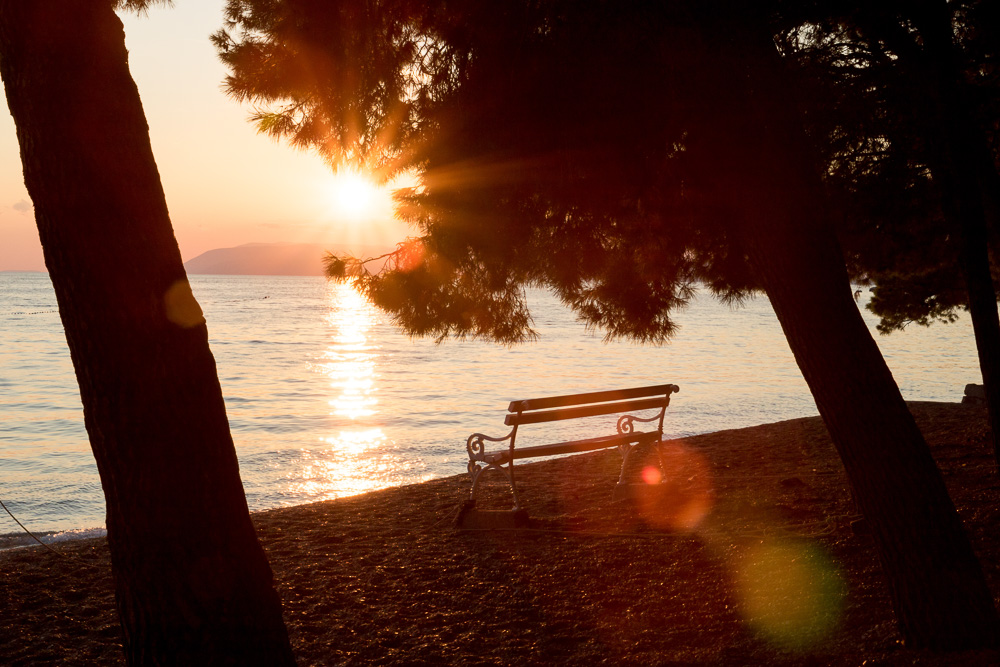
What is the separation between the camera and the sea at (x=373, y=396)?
945 centimetres

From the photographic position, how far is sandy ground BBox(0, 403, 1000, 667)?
12.1 ft

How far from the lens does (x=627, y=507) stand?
256 inches

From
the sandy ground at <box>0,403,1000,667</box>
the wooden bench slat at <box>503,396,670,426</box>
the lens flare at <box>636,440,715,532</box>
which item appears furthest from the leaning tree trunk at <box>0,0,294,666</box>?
the lens flare at <box>636,440,715,532</box>

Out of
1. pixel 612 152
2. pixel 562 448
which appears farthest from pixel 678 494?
pixel 612 152

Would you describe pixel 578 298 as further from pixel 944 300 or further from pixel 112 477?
pixel 944 300

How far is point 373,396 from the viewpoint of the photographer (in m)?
17.8

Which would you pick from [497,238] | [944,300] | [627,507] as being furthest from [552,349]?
[497,238]

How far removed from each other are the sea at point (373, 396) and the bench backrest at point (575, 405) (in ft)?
4.98

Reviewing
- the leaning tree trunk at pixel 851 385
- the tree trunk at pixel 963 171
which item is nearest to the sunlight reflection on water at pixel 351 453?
the leaning tree trunk at pixel 851 385

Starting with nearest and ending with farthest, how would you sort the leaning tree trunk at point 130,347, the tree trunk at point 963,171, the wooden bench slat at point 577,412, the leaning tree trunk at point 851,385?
the leaning tree trunk at point 130,347 → the leaning tree trunk at point 851,385 → the tree trunk at point 963,171 → the wooden bench slat at point 577,412

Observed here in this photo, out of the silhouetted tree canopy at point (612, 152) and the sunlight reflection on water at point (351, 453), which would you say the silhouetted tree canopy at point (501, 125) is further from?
the sunlight reflection on water at point (351, 453)

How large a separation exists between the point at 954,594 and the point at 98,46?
3927 mm

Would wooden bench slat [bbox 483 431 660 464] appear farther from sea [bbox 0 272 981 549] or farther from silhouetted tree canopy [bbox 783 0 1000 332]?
silhouetted tree canopy [bbox 783 0 1000 332]

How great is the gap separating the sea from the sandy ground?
5.49 feet
